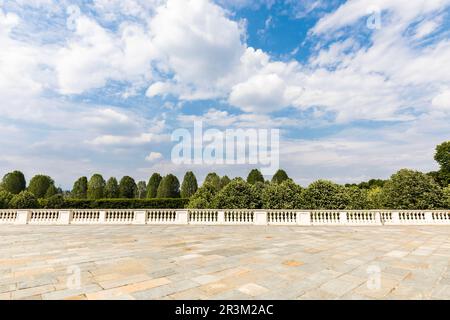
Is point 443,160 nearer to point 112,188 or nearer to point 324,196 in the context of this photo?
point 324,196

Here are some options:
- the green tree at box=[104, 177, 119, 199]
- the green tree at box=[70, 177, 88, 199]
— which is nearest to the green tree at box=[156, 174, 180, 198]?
the green tree at box=[104, 177, 119, 199]

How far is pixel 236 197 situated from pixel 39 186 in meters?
36.0

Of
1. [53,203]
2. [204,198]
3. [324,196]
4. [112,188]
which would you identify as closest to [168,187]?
[112,188]

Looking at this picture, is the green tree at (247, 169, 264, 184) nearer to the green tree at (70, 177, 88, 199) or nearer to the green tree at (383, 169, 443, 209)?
the green tree at (383, 169, 443, 209)

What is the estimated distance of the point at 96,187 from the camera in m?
44.2

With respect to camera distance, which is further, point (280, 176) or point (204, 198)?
point (280, 176)

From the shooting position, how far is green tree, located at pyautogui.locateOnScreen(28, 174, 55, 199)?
39.2m

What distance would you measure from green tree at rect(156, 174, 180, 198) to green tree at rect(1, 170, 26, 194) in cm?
2184

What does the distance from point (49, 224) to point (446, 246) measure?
64.2ft

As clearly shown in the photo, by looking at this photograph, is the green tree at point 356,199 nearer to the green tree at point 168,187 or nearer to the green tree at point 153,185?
the green tree at point 168,187

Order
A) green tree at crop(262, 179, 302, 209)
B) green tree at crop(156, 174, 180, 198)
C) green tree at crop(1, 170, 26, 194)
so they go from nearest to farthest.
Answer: green tree at crop(262, 179, 302, 209) < green tree at crop(1, 170, 26, 194) < green tree at crop(156, 174, 180, 198)

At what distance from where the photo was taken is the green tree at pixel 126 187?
43344mm

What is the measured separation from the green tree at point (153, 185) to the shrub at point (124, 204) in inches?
481
